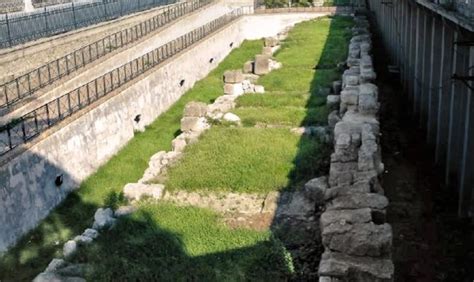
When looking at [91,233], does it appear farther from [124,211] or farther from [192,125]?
[192,125]

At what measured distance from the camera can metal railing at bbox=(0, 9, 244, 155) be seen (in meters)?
15.9

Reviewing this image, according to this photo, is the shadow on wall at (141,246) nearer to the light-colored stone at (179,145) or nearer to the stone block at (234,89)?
the light-colored stone at (179,145)

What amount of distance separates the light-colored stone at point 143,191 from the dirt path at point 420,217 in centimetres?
541

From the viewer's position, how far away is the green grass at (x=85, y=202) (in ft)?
44.3

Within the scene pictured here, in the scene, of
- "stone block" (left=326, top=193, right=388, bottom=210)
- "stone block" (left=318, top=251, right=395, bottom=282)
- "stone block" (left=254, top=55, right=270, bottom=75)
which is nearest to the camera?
"stone block" (left=318, top=251, right=395, bottom=282)

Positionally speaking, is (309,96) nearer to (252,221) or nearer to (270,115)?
(270,115)

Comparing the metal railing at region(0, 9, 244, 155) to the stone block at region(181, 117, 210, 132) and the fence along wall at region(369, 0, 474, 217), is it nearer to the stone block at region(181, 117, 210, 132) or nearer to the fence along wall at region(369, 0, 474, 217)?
the stone block at region(181, 117, 210, 132)

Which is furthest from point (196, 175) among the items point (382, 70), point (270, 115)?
point (382, 70)

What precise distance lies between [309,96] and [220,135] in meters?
6.46

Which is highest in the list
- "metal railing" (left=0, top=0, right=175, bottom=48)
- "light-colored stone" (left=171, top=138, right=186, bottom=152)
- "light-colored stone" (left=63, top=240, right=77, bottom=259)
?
"metal railing" (left=0, top=0, right=175, bottom=48)

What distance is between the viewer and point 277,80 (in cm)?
2792

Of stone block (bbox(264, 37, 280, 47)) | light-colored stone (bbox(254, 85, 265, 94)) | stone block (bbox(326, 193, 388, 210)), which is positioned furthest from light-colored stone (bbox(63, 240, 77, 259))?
stone block (bbox(264, 37, 280, 47))

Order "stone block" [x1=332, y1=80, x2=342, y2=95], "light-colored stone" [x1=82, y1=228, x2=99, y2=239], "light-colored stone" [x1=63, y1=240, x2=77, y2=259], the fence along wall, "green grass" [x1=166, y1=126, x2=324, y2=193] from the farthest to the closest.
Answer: "stone block" [x1=332, y1=80, x2=342, y2=95], "green grass" [x1=166, y1=126, x2=324, y2=193], the fence along wall, "light-colored stone" [x1=82, y1=228, x2=99, y2=239], "light-colored stone" [x1=63, y1=240, x2=77, y2=259]

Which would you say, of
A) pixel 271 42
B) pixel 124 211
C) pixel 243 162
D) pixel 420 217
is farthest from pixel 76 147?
pixel 271 42
